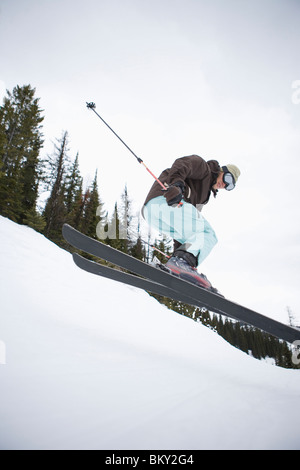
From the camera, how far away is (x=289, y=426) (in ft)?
3.27

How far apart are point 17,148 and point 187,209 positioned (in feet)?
59.3

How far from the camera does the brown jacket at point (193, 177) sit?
7.86 ft

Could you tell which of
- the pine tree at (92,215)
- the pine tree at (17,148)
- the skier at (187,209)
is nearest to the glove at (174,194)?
the skier at (187,209)

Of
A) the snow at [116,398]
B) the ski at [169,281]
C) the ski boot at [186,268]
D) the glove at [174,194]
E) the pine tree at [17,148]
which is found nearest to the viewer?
the snow at [116,398]

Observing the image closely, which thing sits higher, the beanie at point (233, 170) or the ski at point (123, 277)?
the beanie at point (233, 170)

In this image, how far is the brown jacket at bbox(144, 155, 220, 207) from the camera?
2396mm

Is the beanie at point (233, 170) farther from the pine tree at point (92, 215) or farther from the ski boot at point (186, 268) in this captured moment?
the pine tree at point (92, 215)

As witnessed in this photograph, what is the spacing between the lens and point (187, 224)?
250cm

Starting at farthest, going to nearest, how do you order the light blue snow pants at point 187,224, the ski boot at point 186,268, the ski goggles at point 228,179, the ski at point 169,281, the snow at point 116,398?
1. the ski goggles at point 228,179
2. the light blue snow pants at point 187,224
3. the ski boot at point 186,268
4. the ski at point 169,281
5. the snow at point 116,398

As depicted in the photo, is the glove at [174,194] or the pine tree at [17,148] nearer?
the glove at [174,194]

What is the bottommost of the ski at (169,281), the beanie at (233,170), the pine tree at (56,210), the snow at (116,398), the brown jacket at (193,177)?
the snow at (116,398)

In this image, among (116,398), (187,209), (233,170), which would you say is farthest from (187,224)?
(116,398)
